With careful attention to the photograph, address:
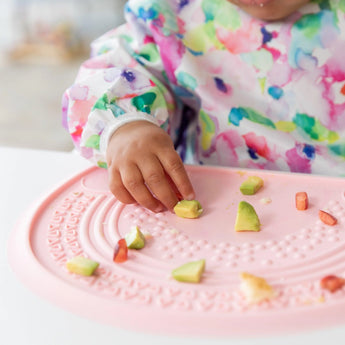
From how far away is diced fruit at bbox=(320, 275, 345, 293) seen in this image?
41 cm

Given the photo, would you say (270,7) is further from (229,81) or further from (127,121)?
(127,121)

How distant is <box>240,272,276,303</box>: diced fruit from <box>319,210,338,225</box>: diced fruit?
0.39ft

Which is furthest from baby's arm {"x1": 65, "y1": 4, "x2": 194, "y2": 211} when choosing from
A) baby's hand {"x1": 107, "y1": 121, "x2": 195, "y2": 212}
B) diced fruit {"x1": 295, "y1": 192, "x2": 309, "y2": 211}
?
diced fruit {"x1": 295, "y1": 192, "x2": 309, "y2": 211}

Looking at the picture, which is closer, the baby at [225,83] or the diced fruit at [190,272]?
the diced fruit at [190,272]

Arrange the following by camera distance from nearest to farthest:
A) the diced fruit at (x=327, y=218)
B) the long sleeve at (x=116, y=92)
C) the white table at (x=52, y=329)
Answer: the white table at (x=52, y=329) → the diced fruit at (x=327, y=218) → the long sleeve at (x=116, y=92)

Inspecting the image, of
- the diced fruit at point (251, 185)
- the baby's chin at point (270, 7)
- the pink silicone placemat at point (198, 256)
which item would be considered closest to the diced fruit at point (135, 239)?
the pink silicone placemat at point (198, 256)

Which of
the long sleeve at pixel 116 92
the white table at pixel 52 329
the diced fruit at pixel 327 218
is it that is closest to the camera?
the white table at pixel 52 329

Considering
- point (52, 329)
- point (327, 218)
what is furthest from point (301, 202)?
point (52, 329)

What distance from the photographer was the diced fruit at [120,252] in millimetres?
466

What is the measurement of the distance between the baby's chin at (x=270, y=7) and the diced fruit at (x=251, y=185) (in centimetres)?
22

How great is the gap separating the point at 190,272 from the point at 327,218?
16 cm

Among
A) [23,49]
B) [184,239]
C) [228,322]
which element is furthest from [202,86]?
[23,49]

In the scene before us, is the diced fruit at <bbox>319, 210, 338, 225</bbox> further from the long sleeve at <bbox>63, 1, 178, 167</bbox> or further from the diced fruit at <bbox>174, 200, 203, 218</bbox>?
the long sleeve at <bbox>63, 1, 178, 167</bbox>

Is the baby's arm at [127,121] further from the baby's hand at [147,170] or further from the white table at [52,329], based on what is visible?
the white table at [52,329]
